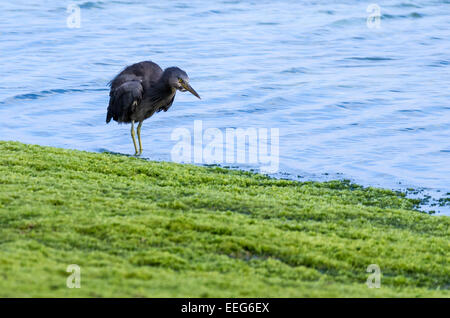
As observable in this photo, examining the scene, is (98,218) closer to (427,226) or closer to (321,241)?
(321,241)

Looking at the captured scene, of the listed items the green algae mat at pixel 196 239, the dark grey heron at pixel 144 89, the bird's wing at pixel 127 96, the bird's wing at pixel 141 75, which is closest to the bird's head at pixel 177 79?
the dark grey heron at pixel 144 89

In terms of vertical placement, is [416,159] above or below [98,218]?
below

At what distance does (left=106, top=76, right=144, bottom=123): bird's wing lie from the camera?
43.7 feet

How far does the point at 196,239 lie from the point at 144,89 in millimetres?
6230

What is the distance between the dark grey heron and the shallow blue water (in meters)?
1.66

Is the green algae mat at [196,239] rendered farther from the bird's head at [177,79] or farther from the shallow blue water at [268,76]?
the shallow blue water at [268,76]

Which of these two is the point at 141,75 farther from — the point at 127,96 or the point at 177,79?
the point at 177,79

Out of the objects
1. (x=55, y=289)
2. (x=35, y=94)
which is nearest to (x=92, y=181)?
(x=55, y=289)

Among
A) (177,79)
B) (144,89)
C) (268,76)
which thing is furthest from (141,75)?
(268,76)

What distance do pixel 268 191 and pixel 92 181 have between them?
8.30 feet

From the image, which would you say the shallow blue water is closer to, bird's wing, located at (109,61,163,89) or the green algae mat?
bird's wing, located at (109,61,163,89)

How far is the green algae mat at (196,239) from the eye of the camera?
6418 mm

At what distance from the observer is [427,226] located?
9352 mm

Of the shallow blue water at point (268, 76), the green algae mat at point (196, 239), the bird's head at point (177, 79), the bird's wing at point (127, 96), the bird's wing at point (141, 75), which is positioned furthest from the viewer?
the shallow blue water at point (268, 76)
